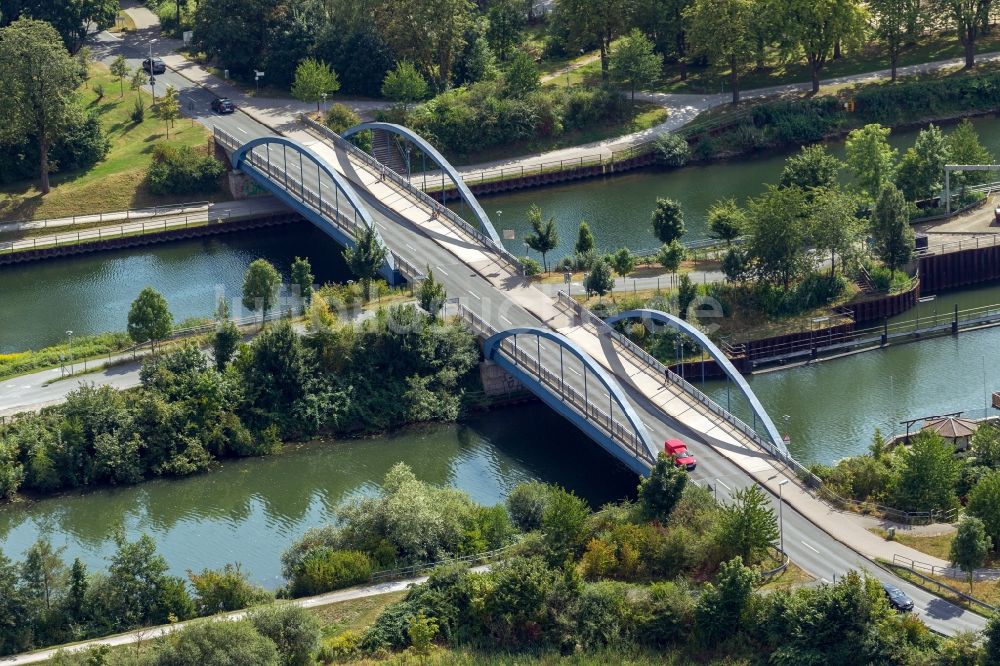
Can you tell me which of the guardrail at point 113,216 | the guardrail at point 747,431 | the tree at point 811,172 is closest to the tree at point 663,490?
the guardrail at point 747,431

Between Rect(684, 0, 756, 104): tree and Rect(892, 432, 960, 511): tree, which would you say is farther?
Rect(684, 0, 756, 104): tree

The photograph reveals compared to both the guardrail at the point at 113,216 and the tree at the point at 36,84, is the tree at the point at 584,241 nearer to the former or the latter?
the guardrail at the point at 113,216

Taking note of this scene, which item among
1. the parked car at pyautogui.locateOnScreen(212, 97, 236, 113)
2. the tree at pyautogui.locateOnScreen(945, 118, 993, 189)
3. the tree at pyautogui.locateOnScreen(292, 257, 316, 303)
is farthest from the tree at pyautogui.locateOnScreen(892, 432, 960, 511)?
the parked car at pyautogui.locateOnScreen(212, 97, 236, 113)

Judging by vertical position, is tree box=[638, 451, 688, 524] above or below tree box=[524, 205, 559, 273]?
below

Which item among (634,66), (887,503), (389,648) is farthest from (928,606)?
(634,66)

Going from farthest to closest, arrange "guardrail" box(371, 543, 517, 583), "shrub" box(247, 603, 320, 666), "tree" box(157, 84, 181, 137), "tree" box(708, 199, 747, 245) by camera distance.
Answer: "tree" box(157, 84, 181, 137), "tree" box(708, 199, 747, 245), "guardrail" box(371, 543, 517, 583), "shrub" box(247, 603, 320, 666)

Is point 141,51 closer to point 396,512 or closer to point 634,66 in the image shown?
point 634,66

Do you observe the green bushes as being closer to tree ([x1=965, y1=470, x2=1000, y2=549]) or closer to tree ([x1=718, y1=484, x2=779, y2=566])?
tree ([x1=718, y1=484, x2=779, y2=566])
